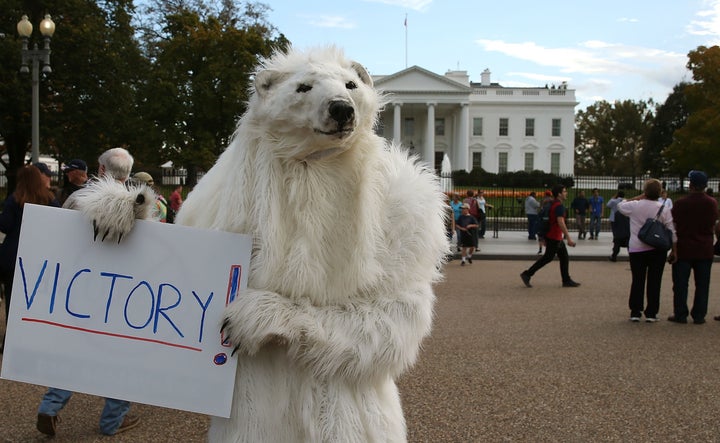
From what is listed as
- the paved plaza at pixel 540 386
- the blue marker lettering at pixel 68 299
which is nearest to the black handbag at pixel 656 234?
the paved plaza at pixel 540 386

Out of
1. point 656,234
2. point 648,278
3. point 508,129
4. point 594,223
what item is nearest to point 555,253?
point 648,278

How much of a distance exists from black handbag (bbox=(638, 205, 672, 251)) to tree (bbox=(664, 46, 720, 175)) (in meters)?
36.3

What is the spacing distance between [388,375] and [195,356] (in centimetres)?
70

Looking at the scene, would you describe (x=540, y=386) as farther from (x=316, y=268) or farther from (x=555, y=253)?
(x=555, y=253)

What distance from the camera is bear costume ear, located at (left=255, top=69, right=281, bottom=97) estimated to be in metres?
2.18

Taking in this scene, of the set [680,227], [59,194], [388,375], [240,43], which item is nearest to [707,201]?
[680,227]

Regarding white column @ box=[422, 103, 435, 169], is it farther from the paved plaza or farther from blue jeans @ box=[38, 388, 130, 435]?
blue jeans @ box=[38, 388, 130, 435]

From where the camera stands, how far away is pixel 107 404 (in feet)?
13.4

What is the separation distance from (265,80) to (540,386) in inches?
157

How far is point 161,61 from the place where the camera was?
3381 cm

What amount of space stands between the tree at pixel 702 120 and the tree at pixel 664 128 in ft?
42.8

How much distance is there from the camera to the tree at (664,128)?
178ft

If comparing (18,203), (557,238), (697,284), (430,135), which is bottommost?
(697,284)

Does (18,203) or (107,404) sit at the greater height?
(18,203)
